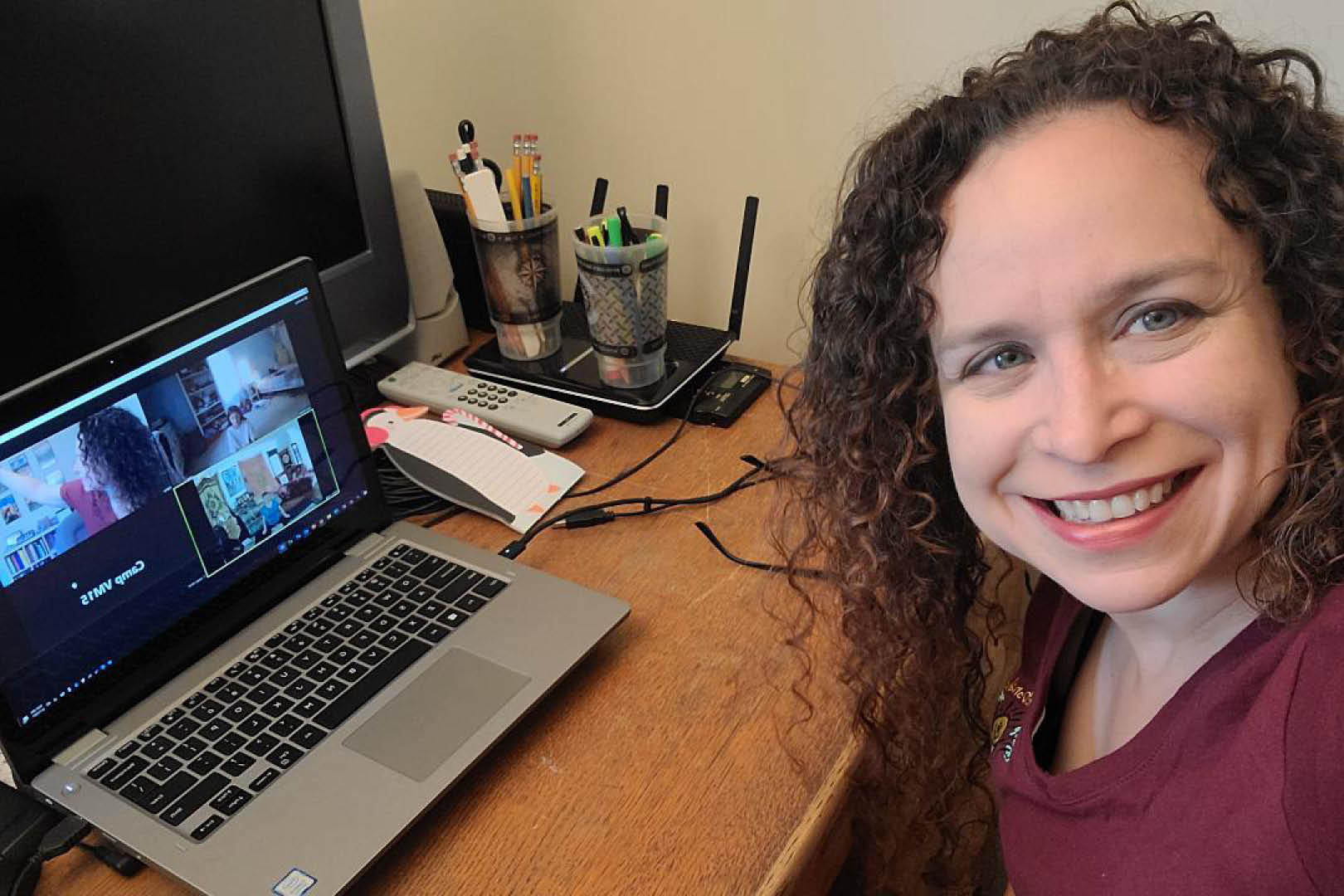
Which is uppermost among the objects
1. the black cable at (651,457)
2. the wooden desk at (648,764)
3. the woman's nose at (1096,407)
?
the woman's nose at (1096,407)

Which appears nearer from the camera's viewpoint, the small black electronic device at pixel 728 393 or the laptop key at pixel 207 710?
the laptop key at pixel 207 710

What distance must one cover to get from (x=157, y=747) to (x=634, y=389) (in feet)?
1.87

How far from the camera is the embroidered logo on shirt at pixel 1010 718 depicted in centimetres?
79

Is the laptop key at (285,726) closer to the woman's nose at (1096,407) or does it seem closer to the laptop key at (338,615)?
the laptop key at (338,615)

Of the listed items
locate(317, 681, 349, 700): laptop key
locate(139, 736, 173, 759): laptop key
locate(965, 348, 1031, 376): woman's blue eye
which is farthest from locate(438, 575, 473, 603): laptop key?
locate(965, 348, 1031, 376): woman's blue eye

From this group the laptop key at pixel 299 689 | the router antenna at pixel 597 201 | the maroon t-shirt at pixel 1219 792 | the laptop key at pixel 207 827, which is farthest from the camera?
the router antenna at pixel 597 201

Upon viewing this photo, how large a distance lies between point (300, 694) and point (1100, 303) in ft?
1.86

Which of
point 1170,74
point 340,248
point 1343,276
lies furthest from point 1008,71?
point 340,248

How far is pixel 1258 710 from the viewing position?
54cm

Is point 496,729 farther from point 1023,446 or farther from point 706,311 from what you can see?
point 706,311

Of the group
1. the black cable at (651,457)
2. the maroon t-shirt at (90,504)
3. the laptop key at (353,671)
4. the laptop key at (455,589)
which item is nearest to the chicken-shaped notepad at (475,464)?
the black cable at (651,457)

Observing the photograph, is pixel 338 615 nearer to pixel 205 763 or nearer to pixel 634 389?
pixel 205 763

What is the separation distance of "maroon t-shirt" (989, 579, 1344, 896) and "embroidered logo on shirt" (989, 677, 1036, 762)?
1.4 inches

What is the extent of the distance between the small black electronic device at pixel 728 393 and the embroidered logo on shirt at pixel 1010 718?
0.39 metres
